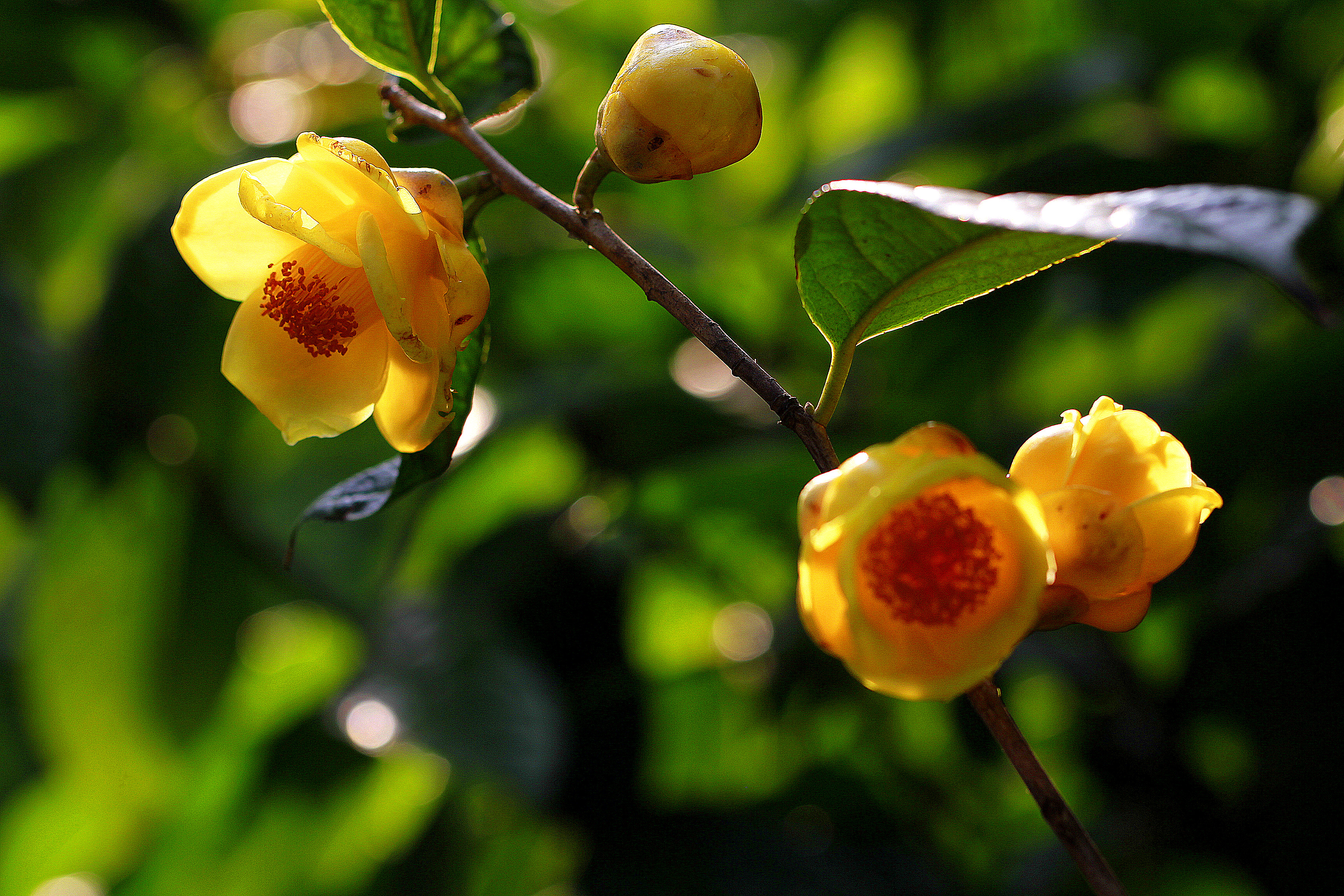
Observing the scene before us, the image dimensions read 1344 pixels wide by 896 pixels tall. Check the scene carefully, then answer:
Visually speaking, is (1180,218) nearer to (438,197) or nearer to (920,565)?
(920,565)

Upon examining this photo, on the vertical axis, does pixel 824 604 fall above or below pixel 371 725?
above

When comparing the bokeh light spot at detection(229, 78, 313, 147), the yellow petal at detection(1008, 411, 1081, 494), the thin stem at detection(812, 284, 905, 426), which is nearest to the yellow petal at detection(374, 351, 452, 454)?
the thin stem at detection(812, 284, 905, 426)

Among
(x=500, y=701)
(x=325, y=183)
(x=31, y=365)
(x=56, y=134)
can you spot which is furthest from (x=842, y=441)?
(x=56, y=134)

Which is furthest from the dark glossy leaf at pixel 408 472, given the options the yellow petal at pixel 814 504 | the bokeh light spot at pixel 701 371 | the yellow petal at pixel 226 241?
the bokeh light spot at pixel 701 371

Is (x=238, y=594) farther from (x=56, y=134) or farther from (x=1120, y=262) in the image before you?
(x=1120, y=262)

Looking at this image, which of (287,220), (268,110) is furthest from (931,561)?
(268,110)

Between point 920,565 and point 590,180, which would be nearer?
point 920,565

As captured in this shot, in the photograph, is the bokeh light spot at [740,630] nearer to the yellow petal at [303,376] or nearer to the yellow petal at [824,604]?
the yellow petal at [303,376]
